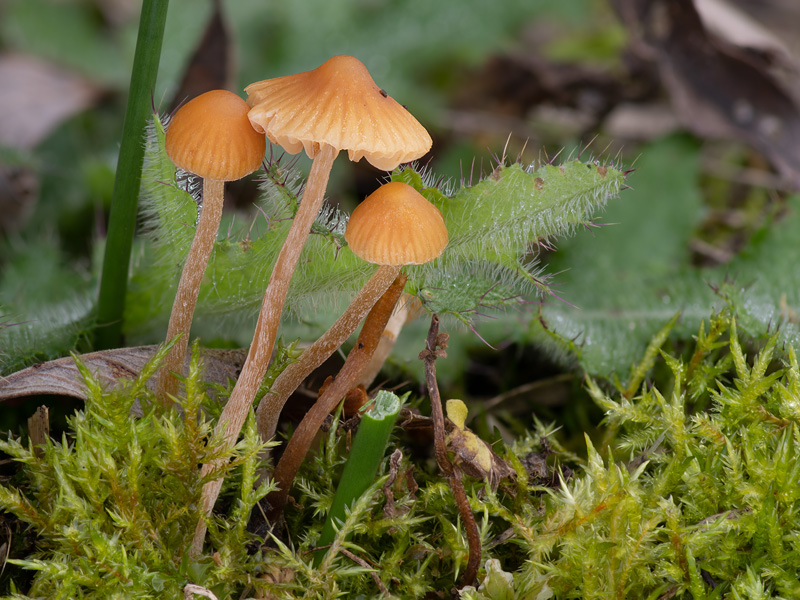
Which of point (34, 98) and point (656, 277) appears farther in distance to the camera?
point (34, 98)

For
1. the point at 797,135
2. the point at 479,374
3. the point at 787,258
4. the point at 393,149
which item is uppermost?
the point at 393,149

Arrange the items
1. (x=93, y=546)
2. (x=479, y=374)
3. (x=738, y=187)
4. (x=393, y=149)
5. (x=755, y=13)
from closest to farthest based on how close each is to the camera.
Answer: (x=393, y=149), (x=93, y=546), (x=479, y=374), (x=738, y=187), (x=755, y=13)

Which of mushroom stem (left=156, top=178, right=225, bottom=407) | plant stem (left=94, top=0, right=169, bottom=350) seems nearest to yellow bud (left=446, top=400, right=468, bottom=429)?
mushroom stem (left=156, top=178, right=225, bottom=407)

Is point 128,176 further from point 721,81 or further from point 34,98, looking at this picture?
point 721,81

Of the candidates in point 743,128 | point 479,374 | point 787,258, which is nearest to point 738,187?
point 743,128

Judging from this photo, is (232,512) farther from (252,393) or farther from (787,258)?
(787,258)

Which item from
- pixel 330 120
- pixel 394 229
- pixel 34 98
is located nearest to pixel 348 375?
pixel 394 229
